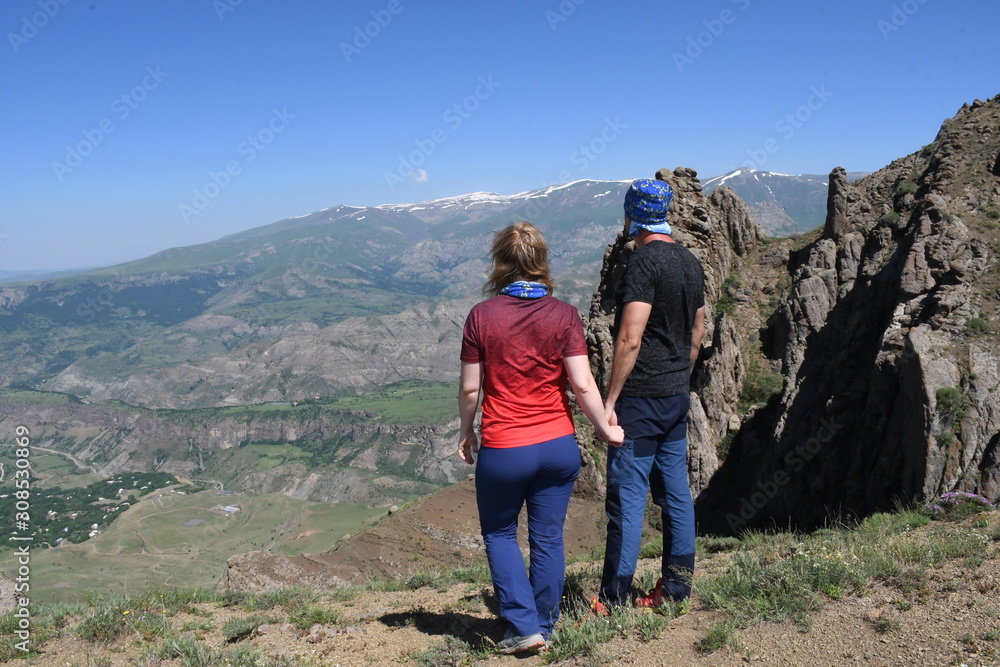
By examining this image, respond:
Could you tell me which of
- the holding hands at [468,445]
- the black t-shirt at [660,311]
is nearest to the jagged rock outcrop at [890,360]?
the black t-shirt at [660,311]

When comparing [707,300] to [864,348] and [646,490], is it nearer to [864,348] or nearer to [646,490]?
[864,348]

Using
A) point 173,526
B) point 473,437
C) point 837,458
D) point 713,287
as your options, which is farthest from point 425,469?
point 473,437

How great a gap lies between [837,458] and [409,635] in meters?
14.5

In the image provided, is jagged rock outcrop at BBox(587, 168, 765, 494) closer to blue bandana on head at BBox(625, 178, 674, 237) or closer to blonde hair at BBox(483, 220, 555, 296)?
blue bandana on head at BBox(625, 178, 674, 237)

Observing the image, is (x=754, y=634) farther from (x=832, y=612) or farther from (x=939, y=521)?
(x=939, y=521)

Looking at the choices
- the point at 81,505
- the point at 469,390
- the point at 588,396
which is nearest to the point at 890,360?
the point at 588,396

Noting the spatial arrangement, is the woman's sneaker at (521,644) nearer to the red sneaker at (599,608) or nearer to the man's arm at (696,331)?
the red sneaker at (599,608)

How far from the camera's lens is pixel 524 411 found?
4695 mm

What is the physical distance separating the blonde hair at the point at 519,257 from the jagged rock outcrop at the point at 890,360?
8354 mm

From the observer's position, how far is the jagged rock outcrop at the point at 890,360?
37.8ft

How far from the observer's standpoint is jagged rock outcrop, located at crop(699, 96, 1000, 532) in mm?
11508

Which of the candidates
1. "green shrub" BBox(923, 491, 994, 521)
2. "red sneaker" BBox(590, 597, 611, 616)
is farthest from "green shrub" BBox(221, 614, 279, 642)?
"green shrub" BBox(923, 491, 994, 521)

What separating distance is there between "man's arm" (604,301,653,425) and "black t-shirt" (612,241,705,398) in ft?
0.27

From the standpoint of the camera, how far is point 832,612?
4812 millimetres
